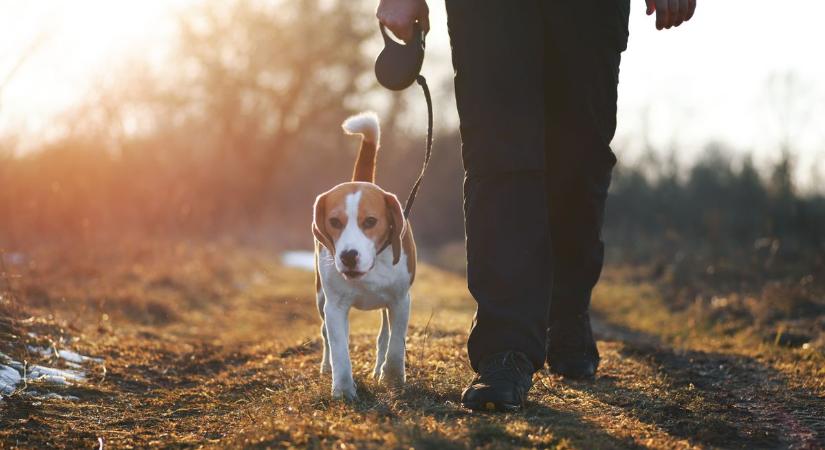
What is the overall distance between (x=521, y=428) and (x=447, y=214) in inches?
1111

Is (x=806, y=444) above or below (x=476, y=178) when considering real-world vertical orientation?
below

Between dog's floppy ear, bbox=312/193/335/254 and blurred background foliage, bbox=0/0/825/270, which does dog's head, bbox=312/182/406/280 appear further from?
blurred background foliage, bbox=0/0/825/270

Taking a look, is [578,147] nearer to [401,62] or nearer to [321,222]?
[401,62]

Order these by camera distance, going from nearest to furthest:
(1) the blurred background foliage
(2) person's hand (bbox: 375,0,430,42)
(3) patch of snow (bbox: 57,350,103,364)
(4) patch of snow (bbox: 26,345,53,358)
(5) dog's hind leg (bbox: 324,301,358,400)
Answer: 1. (5) dog's hind leg (bbox: 324,301,358,400)
2. (2) person's hand (bbox: 375,0,430,42)
3. (4) patch of snow (bbox: 26,345,53,358)
4. (3) patch of snow (bbox: 57,350,103,364)
5. (1) the blurred background foliage

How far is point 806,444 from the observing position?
2.41 metres

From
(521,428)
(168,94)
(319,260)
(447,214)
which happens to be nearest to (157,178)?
(168,94)

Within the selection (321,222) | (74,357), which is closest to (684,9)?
(321,222)

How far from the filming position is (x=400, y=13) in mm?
3416

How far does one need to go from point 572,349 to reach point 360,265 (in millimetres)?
1043

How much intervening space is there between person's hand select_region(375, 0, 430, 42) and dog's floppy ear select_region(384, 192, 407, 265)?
28.2 inches

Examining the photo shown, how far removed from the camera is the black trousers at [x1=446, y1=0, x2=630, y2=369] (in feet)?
9.86

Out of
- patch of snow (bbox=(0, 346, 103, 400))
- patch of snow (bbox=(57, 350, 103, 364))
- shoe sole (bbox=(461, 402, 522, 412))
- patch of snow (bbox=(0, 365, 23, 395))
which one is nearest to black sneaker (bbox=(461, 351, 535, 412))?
shoe sole (bbox=(461, 402, 522, 412))

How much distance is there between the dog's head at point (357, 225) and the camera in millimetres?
3360

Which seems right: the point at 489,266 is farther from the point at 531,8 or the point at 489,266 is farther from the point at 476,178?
the point at 531,8
